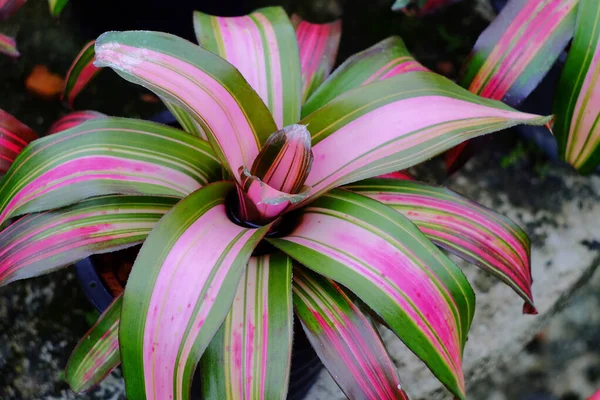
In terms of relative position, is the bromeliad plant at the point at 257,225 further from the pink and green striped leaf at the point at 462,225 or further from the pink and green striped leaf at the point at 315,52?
the pink and green striped leaf at the point at 315,52

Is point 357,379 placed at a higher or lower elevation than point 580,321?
higher

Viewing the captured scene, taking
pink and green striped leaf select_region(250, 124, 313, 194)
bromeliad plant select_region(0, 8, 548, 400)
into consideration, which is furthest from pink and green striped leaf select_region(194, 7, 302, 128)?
pink and green striped leaf select_region(250, 124, 313, 194)

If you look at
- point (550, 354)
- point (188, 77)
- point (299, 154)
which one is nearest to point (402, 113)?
point (299, 154)

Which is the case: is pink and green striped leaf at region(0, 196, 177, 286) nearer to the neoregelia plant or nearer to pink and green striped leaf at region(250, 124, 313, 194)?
pink and green striped leaf at region(250, 124, 313, 194)

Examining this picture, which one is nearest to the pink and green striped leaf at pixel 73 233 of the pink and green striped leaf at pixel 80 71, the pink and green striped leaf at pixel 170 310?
the pink and green striped leaf at pixel 170 310

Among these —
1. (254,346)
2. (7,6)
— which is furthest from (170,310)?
(7,6)

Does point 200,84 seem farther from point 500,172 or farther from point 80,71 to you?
point 500,172

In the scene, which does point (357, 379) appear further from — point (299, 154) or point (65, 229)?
point (65, 229)
